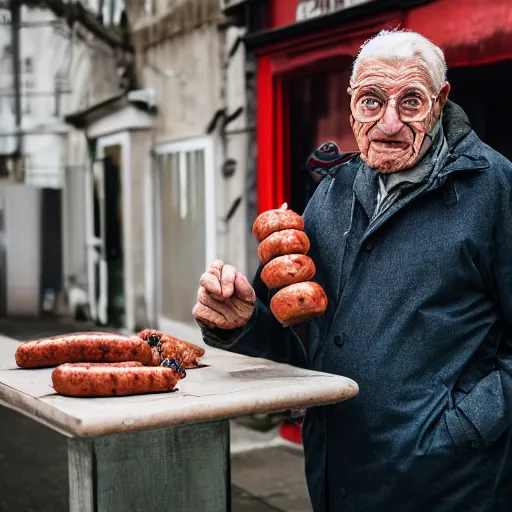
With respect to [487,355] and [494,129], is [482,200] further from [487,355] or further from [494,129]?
[494,129]

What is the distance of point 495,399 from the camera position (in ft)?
7.97

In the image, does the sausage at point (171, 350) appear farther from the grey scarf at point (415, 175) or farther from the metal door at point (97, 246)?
the metal door at point (97, 246)

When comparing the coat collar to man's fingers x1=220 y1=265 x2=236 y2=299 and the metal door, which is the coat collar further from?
the metal door

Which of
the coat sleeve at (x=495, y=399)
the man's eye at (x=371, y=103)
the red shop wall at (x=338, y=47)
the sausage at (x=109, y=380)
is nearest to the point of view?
the sausage at (x=109, y=380)

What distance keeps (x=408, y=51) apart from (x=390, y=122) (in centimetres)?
21

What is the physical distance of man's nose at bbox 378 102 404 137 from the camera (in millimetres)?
2465

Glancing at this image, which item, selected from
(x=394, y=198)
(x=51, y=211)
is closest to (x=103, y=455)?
(x=394, y=198)

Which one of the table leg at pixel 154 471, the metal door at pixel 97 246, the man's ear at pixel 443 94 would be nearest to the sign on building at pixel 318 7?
the man's ear at pixel 443 94

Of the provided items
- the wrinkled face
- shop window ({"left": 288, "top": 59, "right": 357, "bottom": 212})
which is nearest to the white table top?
the wrinkled face

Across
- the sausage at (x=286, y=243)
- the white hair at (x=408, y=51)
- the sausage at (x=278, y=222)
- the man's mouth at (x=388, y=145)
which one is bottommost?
the sausage at (x=286, y=243)

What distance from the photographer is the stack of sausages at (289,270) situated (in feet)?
8.32

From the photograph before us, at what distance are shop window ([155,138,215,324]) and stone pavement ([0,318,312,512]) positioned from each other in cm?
157

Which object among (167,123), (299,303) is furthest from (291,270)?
(167,123)

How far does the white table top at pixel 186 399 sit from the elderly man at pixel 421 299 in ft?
0.57
